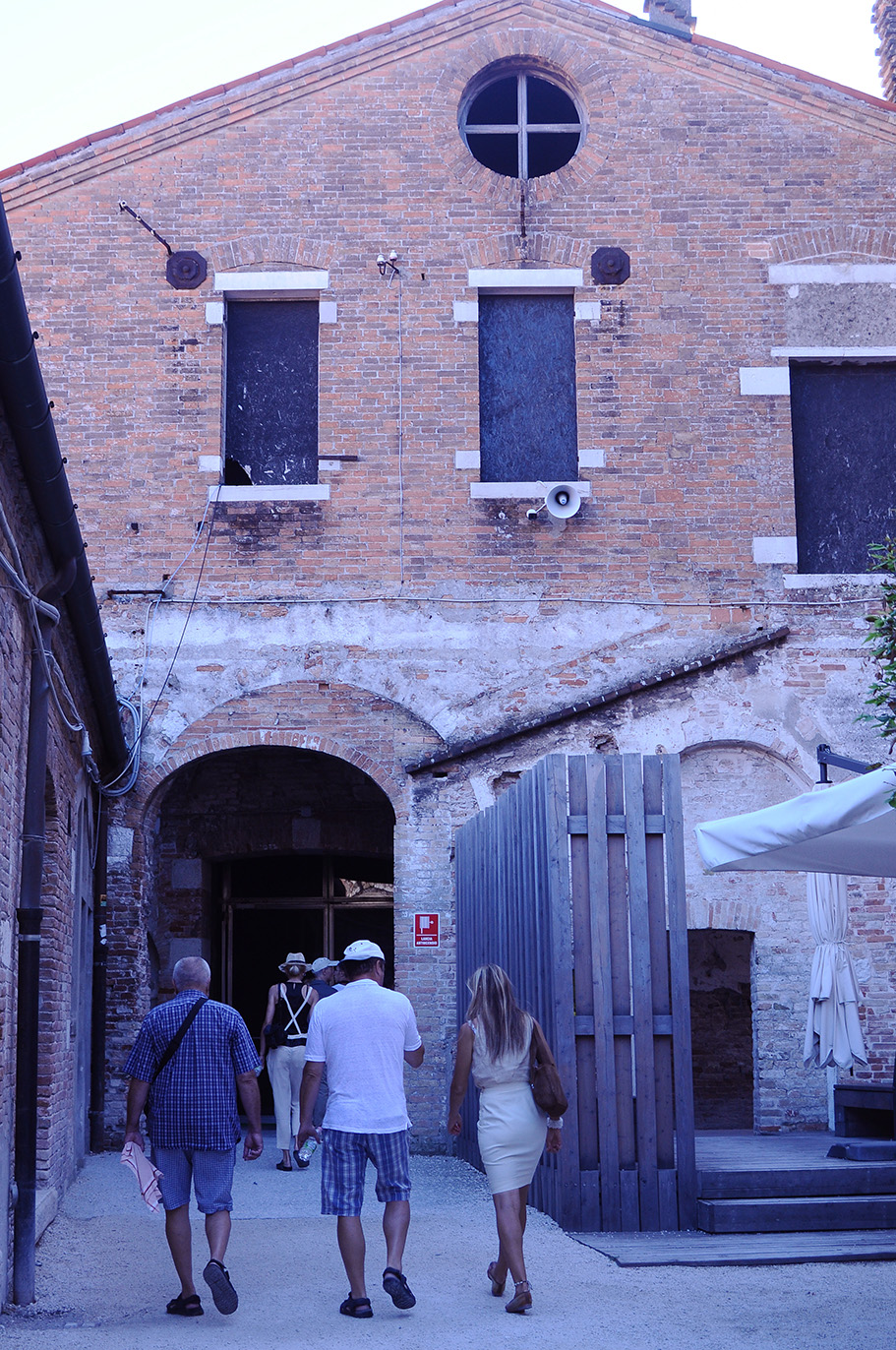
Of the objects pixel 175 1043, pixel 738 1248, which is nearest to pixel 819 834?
pixel 738 1248

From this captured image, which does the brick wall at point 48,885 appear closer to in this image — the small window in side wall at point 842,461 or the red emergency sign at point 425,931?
the red emergency sign at point 425,931

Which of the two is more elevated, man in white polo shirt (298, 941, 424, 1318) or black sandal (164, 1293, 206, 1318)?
man in white polo shirt (298, 941, 424, 1318)

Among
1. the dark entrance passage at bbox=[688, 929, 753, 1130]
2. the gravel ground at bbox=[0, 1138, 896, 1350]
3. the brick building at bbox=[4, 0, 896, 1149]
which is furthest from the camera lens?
the dark entrance passage at bbox=[688, 929, 753, 1130]

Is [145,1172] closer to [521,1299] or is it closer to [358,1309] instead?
[358,1309]

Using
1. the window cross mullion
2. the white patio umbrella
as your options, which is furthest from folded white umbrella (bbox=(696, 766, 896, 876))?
the window cross mullion

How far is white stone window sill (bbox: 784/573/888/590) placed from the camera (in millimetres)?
14352

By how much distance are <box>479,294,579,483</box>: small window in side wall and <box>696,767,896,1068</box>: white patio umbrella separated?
A: 5156 mm

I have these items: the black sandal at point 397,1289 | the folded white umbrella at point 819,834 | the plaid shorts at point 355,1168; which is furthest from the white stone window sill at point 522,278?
the black sandal at point 397,1289

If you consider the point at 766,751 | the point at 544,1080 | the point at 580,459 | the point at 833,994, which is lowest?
the point at 544,1080

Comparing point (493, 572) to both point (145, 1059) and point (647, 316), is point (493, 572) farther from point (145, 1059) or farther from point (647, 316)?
point (145, 1059)

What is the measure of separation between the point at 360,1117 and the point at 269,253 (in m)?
10.3

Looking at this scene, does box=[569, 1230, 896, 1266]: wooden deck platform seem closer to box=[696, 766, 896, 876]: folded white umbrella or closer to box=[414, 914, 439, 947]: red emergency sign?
box=[696, 766, 896, 876]: folded white umbrella

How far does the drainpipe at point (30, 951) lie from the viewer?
723cm

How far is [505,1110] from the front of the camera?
6.86 m
